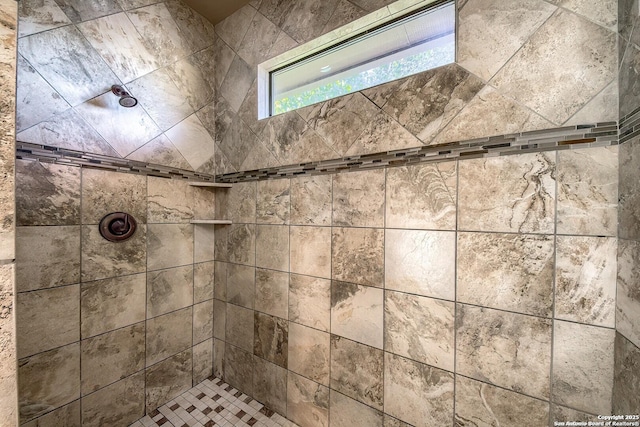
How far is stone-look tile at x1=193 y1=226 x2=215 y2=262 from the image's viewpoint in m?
1.80

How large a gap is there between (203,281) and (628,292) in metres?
2.19

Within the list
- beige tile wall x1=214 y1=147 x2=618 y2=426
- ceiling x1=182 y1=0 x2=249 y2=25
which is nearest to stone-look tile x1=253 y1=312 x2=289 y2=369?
beige tile wall x1=214 y1=147 x2=618 y2=426

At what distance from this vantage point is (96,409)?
135cm

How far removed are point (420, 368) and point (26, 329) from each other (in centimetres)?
187

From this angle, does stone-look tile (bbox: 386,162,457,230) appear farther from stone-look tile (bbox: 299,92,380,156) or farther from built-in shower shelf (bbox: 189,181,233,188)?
built-in shower shelf (bbox: 189,181,233,188)

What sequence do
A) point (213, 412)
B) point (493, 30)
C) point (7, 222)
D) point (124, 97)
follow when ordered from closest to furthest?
point (7, 222) → point (493, 30) → point (124, 97) → point (213, 412)

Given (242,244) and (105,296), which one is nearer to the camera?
(105,296)

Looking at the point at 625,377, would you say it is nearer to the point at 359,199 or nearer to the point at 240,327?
the point at 359,199

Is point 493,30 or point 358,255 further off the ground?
point 493,30

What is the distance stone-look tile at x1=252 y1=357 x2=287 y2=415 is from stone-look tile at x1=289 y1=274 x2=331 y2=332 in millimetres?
394

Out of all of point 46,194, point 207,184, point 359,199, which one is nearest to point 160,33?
point 207,184

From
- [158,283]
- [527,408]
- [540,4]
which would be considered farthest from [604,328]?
[158,283]

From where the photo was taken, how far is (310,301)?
4.68 ft

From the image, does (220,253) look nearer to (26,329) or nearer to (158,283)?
(158,283)
